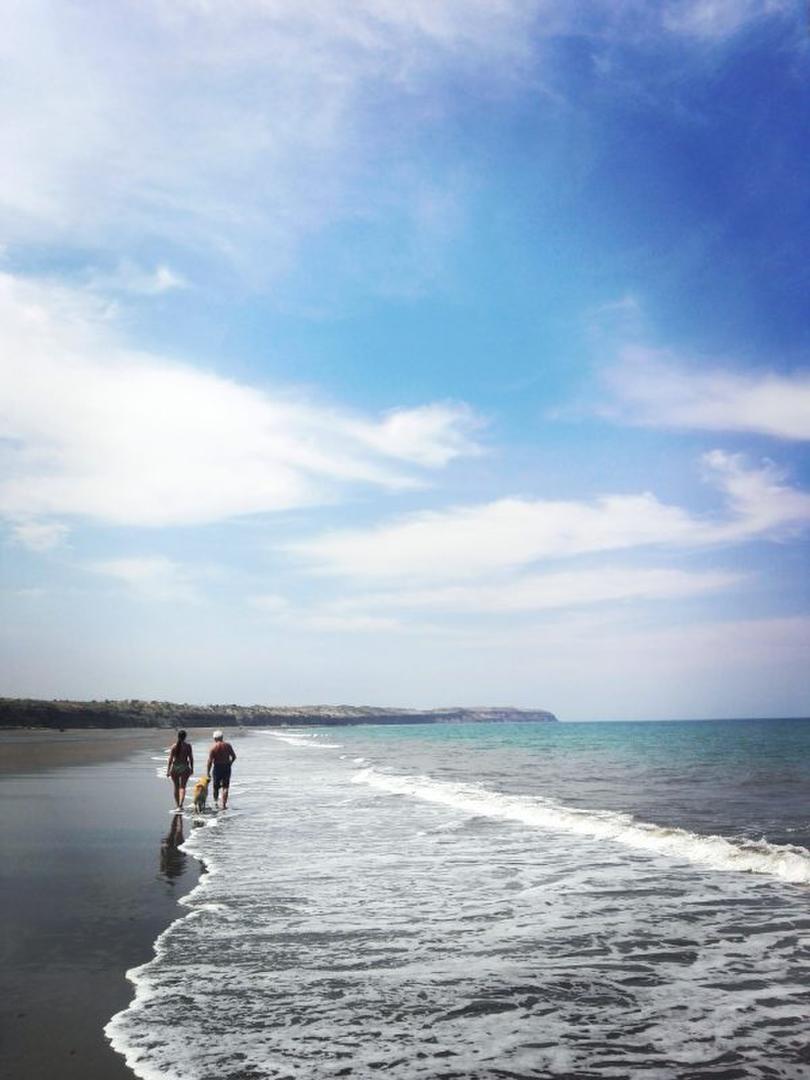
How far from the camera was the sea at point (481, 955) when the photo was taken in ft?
18.0

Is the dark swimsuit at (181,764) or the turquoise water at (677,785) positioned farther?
the dark swimsuit at (181,764)

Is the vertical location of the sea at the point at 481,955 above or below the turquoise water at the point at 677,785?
above

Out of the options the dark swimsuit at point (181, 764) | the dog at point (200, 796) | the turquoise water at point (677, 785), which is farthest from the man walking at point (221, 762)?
the turquoise water at point (677, 785)

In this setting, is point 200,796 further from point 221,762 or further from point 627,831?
point 627,831

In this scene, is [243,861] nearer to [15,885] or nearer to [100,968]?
[15,885]

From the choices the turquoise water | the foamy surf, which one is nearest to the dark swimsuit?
the foamy surf

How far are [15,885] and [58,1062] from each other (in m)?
6.31

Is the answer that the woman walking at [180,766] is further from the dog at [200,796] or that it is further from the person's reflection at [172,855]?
the person's reflection at [172,855]

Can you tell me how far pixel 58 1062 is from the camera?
16.8 feet

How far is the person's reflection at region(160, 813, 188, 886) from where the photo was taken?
11570 millimetres

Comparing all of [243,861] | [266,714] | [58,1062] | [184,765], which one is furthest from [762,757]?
[266,714]

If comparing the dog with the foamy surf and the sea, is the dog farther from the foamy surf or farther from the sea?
the foamy surf

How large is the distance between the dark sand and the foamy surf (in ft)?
26.9

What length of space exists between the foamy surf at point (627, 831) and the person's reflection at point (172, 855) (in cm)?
775
